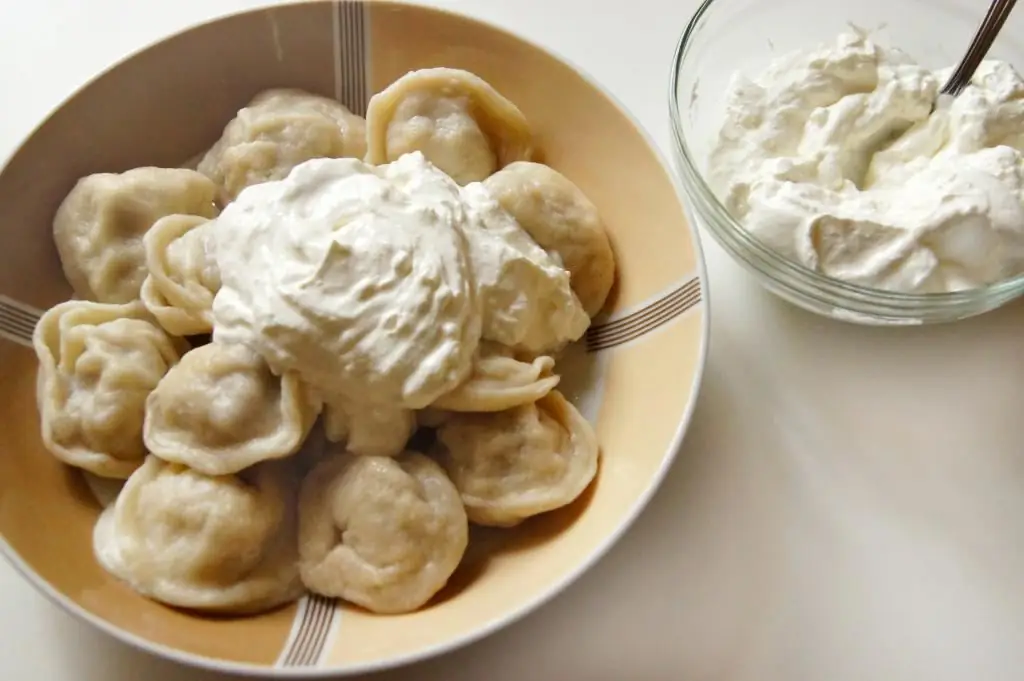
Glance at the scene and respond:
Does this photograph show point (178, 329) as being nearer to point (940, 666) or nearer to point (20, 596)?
point (20, 596)

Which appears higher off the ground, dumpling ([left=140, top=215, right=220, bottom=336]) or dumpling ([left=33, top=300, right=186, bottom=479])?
dumpling ([left=140, top=215, right=220, bottom=336])

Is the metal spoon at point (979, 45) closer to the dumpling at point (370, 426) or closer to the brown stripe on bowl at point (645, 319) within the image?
the brown stripe on bowl at point (645, 319)

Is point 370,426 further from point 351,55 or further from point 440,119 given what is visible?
point 351,55

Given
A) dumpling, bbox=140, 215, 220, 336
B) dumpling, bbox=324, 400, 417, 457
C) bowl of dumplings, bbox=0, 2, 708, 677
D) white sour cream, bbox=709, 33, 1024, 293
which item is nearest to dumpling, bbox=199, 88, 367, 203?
bowl of dumplings, bbox=0, 2, 708, 677

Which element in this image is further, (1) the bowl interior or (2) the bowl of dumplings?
(1) the bowl interior

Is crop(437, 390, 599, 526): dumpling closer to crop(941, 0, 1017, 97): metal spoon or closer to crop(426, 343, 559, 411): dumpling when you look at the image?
crop(426, 343, 559, 411): dumpling

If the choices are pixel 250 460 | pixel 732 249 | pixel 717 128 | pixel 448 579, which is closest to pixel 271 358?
pixel 250 460
